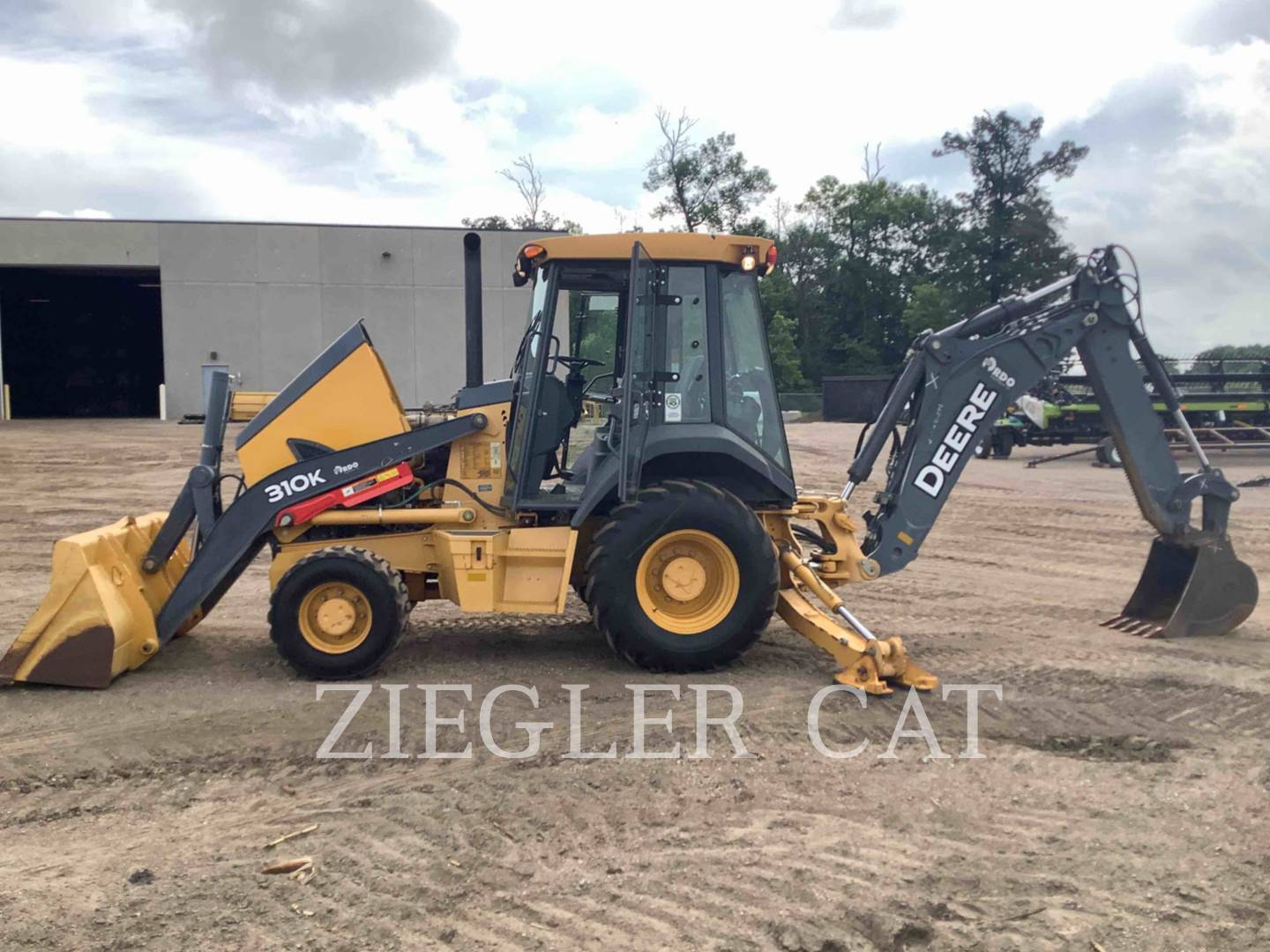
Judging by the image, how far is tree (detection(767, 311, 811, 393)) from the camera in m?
47.5

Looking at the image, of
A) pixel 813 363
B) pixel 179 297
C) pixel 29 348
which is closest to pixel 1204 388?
pixel 179 297

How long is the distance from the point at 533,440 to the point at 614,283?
3.39 ft

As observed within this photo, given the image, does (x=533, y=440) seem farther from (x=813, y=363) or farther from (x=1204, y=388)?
(x=813, y=363)

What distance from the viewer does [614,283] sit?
6156mm

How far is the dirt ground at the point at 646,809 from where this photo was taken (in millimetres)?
3363

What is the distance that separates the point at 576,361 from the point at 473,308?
0.80 meters

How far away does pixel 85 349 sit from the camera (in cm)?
3597

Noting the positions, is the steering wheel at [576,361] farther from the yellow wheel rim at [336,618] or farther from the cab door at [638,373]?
the yellow wheel rim at [336,618]

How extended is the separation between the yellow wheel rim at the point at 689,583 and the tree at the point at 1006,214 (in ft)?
136

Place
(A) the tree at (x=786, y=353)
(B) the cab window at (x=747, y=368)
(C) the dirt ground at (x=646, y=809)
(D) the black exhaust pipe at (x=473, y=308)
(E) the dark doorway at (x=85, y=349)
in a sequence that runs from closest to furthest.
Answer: (C) the dirt ground at (x=646, y=809) < (B) the cab window at (x=747, y=368) < (D) the black exhaust pipe at (x=473, y=308) < (E) the dark doorway at (x=85, y=349) < (A) the tree at (x=786, y=353)

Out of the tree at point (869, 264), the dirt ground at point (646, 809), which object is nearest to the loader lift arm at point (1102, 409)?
the dirt ground at point (646, 809)

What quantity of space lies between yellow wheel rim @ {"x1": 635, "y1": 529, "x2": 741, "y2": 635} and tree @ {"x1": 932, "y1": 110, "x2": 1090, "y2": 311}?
4140cm

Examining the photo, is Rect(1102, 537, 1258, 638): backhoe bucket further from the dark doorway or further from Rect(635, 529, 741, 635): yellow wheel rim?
the dark doorway

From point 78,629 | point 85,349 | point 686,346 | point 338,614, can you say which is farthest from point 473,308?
point 85,349
